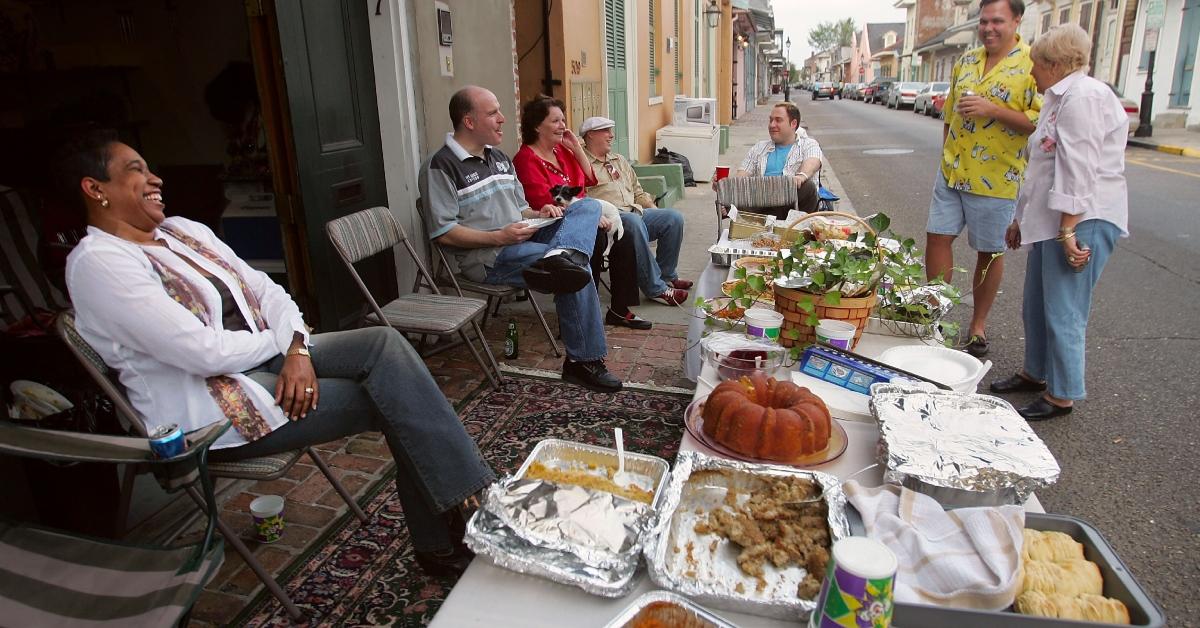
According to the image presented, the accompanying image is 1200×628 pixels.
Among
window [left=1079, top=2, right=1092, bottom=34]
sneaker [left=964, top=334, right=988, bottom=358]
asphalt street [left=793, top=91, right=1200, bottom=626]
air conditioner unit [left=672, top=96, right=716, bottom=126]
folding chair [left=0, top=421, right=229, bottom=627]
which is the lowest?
asphalt street [left=793, top=91, right=1200, bottom=626]

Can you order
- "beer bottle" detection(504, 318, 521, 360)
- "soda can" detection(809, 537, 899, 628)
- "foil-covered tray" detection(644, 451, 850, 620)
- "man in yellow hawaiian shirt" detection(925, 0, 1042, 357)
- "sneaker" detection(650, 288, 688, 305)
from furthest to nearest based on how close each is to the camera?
"sneaker" detection(650, 288, 688, 305) < "beer bottle" detection(504, 318, 521, 360) < "man in yellow hawaiian shirt" detection(925, 0, 1042, 357) < "foil-covered tray" detection(644, 451, 850, 620) < "soda can" detection(809, 537, 899, 628)

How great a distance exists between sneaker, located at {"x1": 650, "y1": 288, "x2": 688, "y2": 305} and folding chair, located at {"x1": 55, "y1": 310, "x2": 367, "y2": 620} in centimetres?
341

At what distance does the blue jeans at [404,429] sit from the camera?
7.50ft

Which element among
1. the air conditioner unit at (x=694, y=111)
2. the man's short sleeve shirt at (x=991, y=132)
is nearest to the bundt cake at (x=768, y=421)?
the man's short sleeve shirt at (x=991, y=132)

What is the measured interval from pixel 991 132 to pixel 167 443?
13.4ft

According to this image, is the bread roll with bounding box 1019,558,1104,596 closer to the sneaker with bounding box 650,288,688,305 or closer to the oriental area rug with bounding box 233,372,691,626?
the oriental area rug with bounding box 233,372,691,626

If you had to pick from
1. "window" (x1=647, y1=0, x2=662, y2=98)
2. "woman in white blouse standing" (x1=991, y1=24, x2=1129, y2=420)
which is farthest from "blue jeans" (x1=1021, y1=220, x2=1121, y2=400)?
"window" (x1=647, y1=0, x2=662, y2=98)

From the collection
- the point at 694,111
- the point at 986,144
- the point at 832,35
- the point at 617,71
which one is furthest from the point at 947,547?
the point at 832,35

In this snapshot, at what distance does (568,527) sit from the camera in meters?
1.57

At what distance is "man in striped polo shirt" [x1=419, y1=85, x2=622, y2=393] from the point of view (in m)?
3.89

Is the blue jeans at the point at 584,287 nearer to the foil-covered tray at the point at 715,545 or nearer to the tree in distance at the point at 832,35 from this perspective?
the foil-covered tray at the point at 715,545

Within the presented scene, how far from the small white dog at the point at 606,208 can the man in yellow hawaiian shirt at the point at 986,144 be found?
1947 mm

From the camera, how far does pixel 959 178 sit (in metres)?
4.09

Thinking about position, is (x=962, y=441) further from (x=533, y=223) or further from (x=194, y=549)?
(x=533, y=223)
